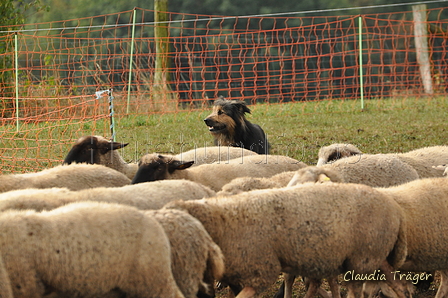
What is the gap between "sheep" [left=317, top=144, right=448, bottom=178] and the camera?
5.77m

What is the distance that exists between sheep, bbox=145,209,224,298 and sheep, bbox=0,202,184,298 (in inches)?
5.3

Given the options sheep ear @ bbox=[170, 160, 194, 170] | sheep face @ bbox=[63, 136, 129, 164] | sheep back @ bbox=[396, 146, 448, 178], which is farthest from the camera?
sheep face @ bbox=[63, 136, 129, 164]

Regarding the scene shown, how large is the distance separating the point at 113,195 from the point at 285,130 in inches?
259

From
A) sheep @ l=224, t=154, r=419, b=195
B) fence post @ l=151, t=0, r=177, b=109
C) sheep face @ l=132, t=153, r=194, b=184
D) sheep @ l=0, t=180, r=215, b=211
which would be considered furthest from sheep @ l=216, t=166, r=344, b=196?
fence post @ l=151, t=0, r=177, b=109

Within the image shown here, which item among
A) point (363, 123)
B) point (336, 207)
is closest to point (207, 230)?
point (336, 207)

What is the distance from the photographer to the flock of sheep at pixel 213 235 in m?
3.14

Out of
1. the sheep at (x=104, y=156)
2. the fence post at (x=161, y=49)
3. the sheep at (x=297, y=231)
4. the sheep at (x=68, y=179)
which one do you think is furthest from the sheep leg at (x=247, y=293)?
the fence post at (x=161, y=49)

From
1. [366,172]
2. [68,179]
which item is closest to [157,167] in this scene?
[68,179]

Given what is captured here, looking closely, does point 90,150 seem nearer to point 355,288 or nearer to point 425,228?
point 355,288

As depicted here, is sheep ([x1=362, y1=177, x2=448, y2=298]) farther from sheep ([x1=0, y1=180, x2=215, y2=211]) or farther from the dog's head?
the dog's head

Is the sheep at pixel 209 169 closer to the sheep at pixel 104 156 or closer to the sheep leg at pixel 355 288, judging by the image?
the sheep at pixel 104 156

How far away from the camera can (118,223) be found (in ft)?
10.7

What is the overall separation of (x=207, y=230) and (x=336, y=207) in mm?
836

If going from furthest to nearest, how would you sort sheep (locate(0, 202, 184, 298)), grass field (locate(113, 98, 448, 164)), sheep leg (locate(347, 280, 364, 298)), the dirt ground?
1. grass field (locate(113, 98, 448, 164))
2. the dirt ground
3. sheep leg (locate(347, 280, 364, 298))
4. sheep (locate(0, 202, 184, 298))
